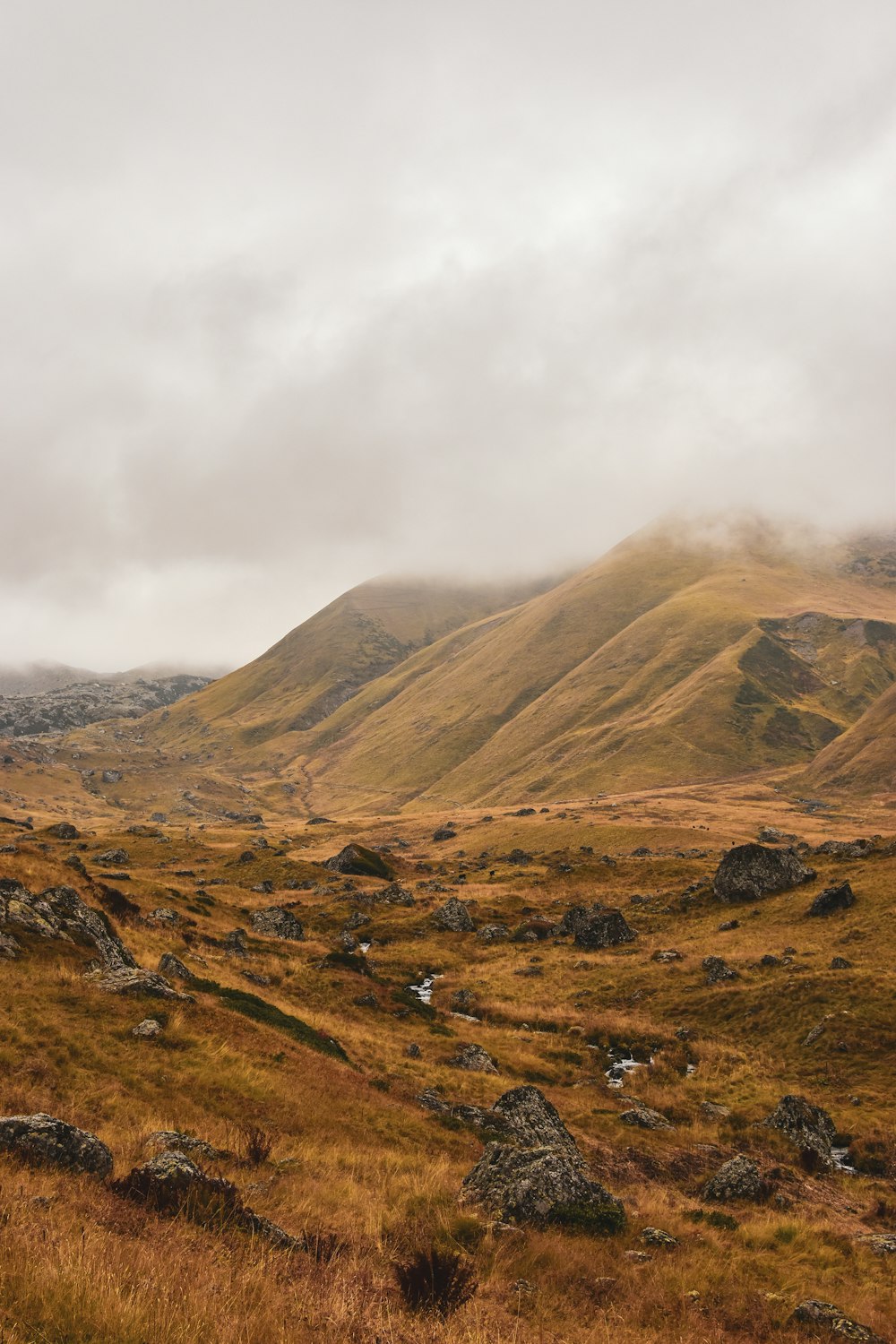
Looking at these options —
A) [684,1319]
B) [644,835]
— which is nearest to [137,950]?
[684,1319]

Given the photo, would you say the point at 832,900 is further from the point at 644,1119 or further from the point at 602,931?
the point at 644,1119

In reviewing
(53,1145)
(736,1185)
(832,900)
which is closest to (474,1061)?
(736,1185)

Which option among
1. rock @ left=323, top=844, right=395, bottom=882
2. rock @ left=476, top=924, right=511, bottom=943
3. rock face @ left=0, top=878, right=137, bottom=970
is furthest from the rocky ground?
rock @ left=323, top=844, right=395, bottom=882

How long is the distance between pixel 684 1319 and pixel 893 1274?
8726mm

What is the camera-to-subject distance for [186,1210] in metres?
10.2

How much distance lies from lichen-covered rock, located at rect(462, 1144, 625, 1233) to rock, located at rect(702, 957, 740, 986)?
3352cm

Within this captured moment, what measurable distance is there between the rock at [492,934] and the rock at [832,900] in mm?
27059

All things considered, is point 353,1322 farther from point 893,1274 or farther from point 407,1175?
point 893,1274

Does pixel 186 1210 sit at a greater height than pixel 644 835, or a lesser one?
greater

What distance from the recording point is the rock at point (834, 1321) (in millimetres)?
12219

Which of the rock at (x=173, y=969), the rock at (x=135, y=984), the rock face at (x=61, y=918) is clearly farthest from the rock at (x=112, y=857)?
the rock at (x=135, y=984)

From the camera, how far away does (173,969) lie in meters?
31.2

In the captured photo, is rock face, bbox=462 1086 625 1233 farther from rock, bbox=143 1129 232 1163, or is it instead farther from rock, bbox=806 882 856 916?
rock, bbox=806 882 856 916

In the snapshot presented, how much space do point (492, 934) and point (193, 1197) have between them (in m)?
58.1
